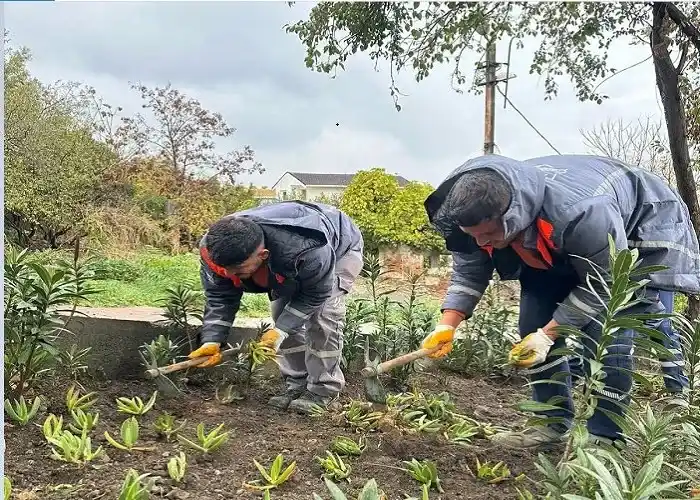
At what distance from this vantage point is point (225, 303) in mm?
2762

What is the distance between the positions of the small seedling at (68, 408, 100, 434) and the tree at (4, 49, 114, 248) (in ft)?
10.4

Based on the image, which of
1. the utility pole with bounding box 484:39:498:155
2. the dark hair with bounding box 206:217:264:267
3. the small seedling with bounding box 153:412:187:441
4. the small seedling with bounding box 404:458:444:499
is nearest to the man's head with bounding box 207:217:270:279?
the dark hair with bounding box 206:217:264:267

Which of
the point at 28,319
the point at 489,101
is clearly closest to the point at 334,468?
the point at 28,319

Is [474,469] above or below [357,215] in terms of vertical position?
below

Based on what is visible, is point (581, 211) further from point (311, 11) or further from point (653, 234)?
point (311, 11)

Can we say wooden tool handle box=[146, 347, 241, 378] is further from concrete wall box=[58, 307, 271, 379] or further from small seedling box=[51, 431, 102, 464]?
small seedling box=[51, 431, 102, 464]

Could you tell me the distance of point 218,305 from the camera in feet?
9.07

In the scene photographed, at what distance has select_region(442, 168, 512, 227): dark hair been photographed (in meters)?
1.91

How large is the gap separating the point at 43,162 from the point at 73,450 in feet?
13.9

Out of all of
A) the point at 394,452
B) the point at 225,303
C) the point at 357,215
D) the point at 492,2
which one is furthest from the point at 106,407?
the point at 357,215

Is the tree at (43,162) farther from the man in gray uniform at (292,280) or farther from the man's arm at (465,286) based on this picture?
the man's arm at (465,286)

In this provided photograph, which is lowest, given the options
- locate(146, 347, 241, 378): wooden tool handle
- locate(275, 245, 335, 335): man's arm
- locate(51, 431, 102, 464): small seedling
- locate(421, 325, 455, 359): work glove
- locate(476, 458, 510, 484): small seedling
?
locate(476, 458, 510, 484): small seedling

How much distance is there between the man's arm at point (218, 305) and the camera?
8.95 ft

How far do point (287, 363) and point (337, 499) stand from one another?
1.67 metres
